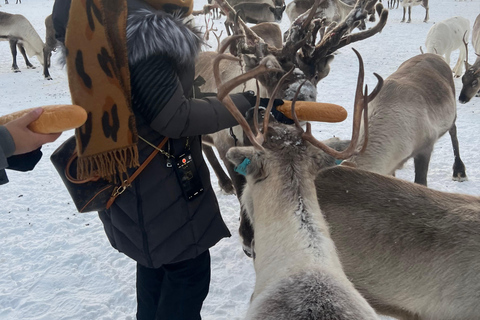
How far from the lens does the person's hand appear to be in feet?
4.51

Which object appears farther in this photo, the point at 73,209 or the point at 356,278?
the point at 73,209

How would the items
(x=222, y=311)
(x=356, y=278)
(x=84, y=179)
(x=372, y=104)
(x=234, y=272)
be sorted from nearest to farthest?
(x=84, y=179)
(x=356, y=278)
(x=222, y=311)
(x=234, y=272)
(x=372, y=104)

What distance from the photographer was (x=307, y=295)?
121 centimetres

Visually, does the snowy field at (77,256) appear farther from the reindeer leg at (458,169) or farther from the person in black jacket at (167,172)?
the person in black jacket at (167,172)

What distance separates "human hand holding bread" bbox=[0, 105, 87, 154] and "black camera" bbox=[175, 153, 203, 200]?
0.48m

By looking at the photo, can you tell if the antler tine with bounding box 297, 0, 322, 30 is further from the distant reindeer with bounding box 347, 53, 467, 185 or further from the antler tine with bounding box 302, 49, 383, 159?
the antler tine with bounding box 302, 49, 383, 159

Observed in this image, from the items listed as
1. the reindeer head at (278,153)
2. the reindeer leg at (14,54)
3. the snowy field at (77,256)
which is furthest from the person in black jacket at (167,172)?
the reindeer leg at (14,54)

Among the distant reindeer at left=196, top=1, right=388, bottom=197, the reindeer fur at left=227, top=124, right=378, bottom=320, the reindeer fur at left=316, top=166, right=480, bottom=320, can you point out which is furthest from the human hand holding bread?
the distant reindeer at left=196, top=1, right=388, bottom=197

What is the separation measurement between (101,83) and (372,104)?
2.71m

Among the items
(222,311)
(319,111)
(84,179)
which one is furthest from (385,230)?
(84,179)

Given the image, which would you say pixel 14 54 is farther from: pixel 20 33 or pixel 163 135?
pixel 163 135

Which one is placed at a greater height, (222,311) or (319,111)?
(319,111)

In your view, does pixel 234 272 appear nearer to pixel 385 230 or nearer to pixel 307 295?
pixel 385 230

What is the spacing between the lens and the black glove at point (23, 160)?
157cm
